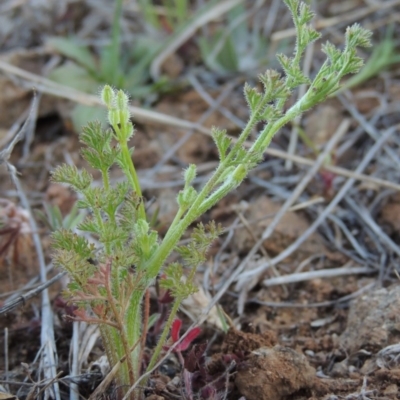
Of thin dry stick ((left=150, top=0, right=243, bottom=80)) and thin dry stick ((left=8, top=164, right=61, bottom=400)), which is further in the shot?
thin dry stick ((left=150, top=0, right=243, bottom=80))

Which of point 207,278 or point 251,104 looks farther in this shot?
point 207,278

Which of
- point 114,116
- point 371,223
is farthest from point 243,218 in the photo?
point 114,116

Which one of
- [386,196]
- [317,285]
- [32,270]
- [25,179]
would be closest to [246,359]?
[317,285]

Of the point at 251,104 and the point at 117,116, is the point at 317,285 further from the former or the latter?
the point at 117,116

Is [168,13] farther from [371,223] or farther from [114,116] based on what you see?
[114,116]

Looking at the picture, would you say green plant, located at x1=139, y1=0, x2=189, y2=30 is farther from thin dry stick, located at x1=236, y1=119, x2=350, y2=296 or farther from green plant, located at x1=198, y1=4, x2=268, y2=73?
thin dry stick, located at x1=236, y1=119, x2=350, y2=296

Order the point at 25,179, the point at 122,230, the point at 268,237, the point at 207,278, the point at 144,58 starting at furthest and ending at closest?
the point at 144,58
the point at 25,179
the point at 268,237
the point at 207,278
the point at 122,230

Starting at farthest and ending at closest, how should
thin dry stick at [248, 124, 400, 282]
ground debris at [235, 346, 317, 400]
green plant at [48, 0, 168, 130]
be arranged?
green plant at [48, 0, 168, 130] → thin dry stick at [248, 124, 400, 282] → ground debris at [235, 346, 317, 400]

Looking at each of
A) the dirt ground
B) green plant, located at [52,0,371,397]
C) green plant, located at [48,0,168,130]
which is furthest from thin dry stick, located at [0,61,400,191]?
green plant, located at [52,0,371,397]

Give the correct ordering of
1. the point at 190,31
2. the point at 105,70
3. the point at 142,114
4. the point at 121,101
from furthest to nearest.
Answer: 1. the point at 190,31
2. the point at 105,70
3. the point at 142,114
4. the point at 121,101
